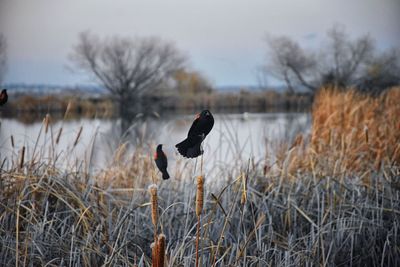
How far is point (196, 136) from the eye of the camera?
0.76 meters

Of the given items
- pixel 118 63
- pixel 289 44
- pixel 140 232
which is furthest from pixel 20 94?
pixel 289 44

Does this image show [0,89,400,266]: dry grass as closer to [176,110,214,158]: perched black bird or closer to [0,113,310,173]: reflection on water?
[0,113,310,173]: reflection on water

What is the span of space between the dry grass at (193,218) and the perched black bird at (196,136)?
0.40 metres

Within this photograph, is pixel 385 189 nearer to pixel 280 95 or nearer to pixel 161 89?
pixel 280 95

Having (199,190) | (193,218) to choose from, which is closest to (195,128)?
(199,190)

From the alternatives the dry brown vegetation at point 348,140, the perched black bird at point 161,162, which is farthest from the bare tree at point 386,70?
the perched black bird at point 161,162

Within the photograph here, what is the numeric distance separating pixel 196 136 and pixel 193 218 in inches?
40.4

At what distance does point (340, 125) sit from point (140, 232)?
2292 millimetres

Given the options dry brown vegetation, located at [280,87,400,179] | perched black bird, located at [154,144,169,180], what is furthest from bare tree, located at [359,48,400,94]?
perched black bird, located at [154,144,169,180]

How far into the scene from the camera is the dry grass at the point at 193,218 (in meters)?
1.34

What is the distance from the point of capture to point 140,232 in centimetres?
157

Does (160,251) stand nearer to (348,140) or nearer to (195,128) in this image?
(195,128)

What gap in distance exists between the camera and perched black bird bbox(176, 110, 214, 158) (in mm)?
757

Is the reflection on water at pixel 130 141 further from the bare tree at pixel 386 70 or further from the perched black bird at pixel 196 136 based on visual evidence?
the bare tree at pixel 386 70
